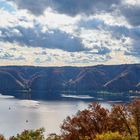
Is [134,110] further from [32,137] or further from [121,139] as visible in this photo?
[32,137]

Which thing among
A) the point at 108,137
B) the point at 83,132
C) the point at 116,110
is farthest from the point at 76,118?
the point at 108,137

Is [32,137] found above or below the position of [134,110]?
below

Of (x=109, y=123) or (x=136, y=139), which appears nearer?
(x=136, y=139)

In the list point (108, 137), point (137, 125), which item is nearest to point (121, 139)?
point (108, 137)

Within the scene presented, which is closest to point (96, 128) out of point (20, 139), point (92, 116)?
point (92, 116)

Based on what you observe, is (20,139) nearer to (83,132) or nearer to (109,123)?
(83,132)

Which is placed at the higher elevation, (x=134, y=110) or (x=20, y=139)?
(x=134, y=110)

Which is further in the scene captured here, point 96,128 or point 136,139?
point 96,128
